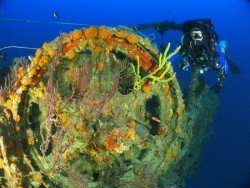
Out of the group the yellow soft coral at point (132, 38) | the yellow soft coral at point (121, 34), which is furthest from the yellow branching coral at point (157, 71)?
the yellow soft coral at point (121, 34)

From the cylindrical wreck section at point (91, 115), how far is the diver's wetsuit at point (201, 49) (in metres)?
2.80

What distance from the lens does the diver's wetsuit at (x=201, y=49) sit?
739 cm

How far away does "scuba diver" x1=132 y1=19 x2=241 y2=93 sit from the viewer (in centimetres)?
736

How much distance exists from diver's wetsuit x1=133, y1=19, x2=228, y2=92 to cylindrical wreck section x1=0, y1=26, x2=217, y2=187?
2796 millimetres

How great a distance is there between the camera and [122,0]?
451 ft

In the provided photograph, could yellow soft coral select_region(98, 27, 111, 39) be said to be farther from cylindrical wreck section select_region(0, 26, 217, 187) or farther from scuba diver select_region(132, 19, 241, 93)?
scuba diver select_region(132, 19, 241, 93)

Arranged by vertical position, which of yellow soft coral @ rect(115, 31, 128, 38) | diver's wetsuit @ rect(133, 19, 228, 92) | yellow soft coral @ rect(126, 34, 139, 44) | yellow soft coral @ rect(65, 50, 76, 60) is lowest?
yellow soft coral @ rect(65, 50, 76, 60)

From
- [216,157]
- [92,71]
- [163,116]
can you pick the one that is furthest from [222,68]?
[216,157]

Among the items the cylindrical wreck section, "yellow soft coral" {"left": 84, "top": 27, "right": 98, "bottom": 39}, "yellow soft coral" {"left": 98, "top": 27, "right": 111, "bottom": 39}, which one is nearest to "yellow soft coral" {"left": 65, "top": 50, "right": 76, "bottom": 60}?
the cylindrical wreck section

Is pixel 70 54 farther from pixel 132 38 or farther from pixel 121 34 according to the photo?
pixel 132 38

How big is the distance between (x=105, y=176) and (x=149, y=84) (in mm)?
1643

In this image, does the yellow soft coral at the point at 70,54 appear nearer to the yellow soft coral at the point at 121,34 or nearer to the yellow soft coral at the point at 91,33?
the yellow soft coral at the point at 91,33

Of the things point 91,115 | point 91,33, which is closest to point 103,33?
point 91,33

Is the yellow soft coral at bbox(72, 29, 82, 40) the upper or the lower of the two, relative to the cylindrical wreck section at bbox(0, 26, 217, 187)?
upper
